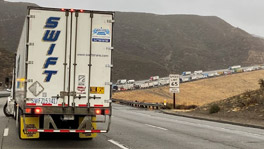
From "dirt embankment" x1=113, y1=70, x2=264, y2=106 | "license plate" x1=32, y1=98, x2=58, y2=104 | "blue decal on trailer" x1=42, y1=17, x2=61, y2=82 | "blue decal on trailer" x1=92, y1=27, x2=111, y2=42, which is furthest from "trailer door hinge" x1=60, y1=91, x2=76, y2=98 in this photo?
"dirt embankment" x1=113, y1=70, x2=264, y2=106

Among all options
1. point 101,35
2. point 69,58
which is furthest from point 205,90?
point 69,58

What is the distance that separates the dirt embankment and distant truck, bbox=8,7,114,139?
5204 cm

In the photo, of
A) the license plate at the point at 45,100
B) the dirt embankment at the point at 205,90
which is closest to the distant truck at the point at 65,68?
the license plate at the point at 45,100

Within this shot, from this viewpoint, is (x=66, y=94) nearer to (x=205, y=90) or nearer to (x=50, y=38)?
(x=50, y=38)

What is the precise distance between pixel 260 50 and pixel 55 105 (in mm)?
172162

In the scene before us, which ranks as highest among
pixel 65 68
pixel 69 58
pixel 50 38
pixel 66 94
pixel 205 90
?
pixel 205 90

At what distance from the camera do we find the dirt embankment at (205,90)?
6838cm

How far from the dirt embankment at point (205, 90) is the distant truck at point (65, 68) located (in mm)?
52040

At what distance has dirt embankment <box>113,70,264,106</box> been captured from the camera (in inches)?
2692

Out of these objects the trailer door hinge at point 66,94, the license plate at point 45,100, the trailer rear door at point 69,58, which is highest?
the trailer rear door at point 69,58

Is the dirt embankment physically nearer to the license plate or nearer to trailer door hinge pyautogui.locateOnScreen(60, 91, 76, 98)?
trailer door hinge pyautogui.locateOnScreen(60, 91, 76, 98)

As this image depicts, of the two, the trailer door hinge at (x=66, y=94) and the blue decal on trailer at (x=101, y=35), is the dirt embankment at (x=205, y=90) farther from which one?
the trailer door hinge at (x=66, y=94)

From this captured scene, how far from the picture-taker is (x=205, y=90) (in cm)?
8244

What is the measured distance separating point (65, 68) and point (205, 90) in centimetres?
7441
